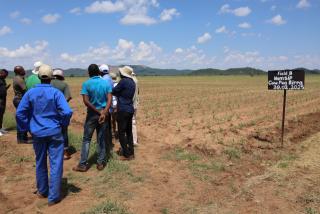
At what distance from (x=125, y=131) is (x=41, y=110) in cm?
277

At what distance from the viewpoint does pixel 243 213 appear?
210 inches

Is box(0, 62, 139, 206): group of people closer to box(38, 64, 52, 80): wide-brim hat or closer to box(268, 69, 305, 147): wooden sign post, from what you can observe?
box(38, 64, 52, 80): wide-brim hat

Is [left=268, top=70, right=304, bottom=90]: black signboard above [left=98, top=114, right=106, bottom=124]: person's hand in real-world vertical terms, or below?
above

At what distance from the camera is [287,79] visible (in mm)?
9453

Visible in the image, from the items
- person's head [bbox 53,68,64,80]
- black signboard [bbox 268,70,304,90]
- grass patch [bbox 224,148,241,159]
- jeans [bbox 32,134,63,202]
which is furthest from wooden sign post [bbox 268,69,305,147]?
jeans [bbox 32,134,63,202]

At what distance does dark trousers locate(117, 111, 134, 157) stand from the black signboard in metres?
4.23

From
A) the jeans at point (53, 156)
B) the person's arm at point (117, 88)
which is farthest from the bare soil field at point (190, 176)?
the person's arm at point (117, 88)

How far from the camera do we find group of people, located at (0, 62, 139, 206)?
5.43 m

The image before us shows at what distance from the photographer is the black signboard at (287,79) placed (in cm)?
928

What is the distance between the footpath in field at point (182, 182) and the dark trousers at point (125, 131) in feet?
1.00

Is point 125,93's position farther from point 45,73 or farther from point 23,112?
point 23,112

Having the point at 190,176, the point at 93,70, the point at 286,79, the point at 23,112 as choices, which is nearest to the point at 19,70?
the point at 93,70

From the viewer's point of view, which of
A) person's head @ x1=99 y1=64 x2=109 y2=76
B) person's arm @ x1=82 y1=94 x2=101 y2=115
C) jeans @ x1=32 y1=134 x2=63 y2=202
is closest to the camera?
jeans @ x1=32 y1=134 x2=63 y2=202

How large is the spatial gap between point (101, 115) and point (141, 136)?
4.01 meters
